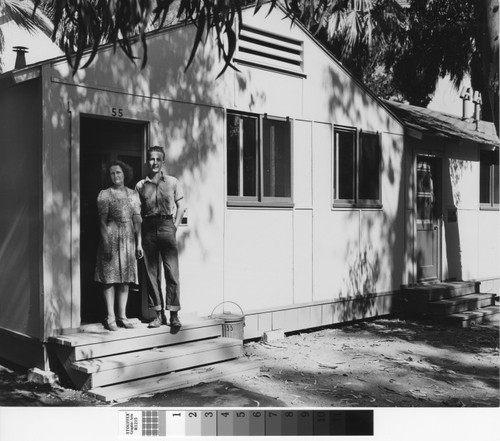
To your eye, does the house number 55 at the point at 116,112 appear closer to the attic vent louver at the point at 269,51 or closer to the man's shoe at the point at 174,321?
the attic vent louver at the point at 269,51

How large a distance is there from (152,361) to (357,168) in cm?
435

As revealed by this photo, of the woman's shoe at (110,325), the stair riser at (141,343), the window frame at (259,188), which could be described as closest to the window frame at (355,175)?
the window frame at (259,188)

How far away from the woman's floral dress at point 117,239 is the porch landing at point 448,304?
15.8 ft

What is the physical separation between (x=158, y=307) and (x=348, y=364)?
2.08 meters

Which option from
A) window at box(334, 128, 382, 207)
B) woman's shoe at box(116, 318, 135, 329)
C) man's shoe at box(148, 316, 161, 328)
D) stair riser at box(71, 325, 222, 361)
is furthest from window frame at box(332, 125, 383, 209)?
woman's shoe at box(116, 318, 135, 329)

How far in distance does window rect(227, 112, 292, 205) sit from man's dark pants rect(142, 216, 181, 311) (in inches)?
47.3

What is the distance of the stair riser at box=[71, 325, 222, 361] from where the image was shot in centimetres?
Answer: 566

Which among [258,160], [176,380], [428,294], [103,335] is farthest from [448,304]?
[103,335]

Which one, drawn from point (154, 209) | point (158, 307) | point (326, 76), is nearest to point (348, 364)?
point (158, 307)

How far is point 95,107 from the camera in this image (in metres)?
6.12

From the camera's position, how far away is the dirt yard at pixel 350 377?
215 inches

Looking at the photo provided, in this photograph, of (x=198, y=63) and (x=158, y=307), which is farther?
(x=198, y=63)

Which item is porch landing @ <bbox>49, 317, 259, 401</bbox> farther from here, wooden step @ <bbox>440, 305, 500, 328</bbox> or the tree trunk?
wooden step @ <bbox>440, 305, 500, 328</bbox>

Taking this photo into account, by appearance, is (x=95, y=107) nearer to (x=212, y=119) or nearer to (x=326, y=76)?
(x=212, y=119)
